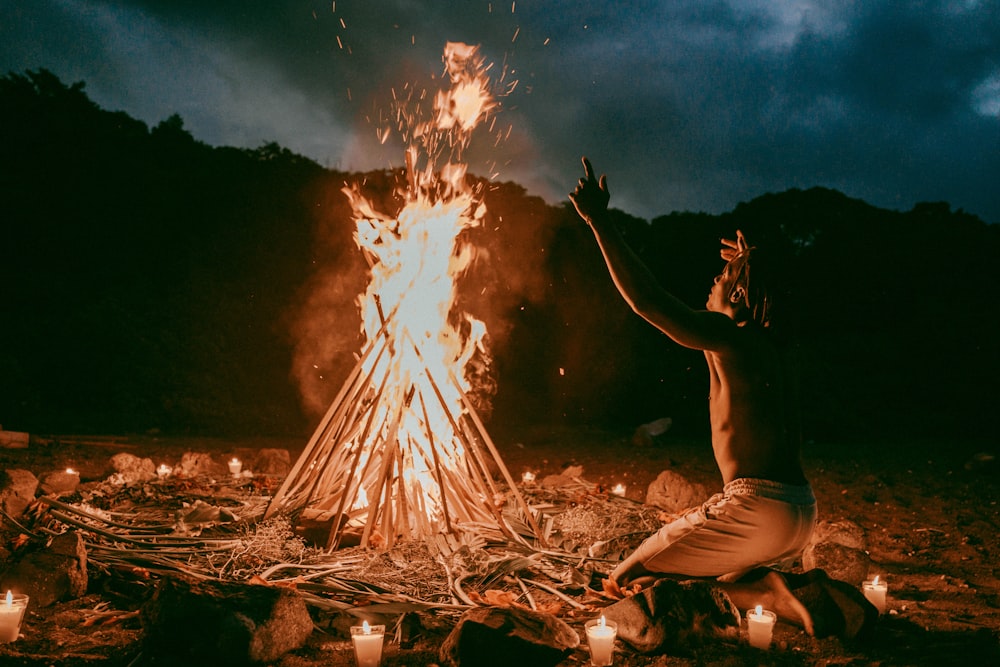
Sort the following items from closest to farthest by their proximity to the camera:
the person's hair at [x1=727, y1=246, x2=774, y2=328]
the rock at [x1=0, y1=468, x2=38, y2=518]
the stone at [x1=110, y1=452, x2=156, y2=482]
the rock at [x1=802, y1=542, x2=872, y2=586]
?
the person's hair at [x1=727, y1=246, x2=774, y2=328], the rock at [x1=802, y1=542, x2=872, y2=586], the rock at [x1=0, y1=468, x2=38, y2=518], the stone at [x1=110, y1=452, x2=156, y2=482]

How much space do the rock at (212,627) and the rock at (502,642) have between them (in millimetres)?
714

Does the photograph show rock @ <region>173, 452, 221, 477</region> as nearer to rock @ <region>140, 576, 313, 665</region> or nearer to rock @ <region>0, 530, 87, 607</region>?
rock @ <region>0, 530, 87, 607</region>

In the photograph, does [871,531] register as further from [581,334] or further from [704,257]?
[704,257]

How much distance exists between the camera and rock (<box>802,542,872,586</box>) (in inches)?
148

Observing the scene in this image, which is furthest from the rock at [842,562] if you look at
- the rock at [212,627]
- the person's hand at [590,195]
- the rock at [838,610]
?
the rock at [212,627]

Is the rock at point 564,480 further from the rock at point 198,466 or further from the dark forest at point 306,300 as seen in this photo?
the dark forest at point 306,300

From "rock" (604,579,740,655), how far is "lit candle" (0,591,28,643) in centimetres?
257

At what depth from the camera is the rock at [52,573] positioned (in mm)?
3121

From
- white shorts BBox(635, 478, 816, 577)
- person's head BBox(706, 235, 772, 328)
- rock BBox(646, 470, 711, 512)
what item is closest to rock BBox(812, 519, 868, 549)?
rock BBox(646, 470, 711, 512)

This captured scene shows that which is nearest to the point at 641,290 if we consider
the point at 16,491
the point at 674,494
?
the point at 674,494

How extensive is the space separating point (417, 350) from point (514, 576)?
5.72ft

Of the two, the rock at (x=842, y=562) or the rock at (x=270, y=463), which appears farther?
the rock at (x=270, y=463)

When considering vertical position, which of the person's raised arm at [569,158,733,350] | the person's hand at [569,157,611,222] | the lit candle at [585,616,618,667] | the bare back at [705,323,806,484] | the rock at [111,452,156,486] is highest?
the person's hand at [569,157,611,222]

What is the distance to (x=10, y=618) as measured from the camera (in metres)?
2.70
